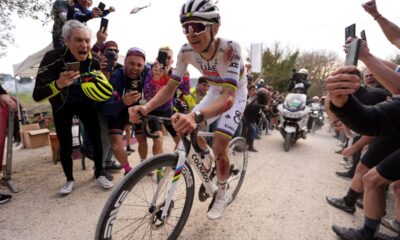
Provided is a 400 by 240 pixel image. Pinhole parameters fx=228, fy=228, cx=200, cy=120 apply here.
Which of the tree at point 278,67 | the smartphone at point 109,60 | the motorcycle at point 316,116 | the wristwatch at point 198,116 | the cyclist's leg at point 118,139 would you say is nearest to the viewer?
the wristwatch at point 198,116

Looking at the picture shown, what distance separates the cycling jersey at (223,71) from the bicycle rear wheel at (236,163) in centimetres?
64

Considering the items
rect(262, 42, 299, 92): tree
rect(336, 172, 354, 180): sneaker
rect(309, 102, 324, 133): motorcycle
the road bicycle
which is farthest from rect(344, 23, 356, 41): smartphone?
rect(262, 42, 299, 92): tree

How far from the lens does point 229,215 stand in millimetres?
2787

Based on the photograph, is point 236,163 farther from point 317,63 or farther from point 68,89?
point 317,63

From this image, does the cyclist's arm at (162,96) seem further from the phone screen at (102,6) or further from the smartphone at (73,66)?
the phone screen at (102,6)

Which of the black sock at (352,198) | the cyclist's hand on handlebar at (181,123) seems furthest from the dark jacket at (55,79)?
the black sock at (352,198)

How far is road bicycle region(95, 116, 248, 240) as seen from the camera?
63.6 inches

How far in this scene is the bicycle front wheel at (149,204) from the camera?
160 centimetres

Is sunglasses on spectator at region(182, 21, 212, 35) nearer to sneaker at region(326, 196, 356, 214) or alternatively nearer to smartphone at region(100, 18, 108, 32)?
smartphone at region(100, 18, 108, 32)

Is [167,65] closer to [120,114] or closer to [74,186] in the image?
[120,114]

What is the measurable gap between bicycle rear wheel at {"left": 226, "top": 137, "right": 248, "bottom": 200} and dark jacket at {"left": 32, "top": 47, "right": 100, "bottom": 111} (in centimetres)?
216

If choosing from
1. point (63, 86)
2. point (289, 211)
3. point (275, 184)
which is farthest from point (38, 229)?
point (275, 184)

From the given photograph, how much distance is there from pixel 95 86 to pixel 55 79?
486 millimetres

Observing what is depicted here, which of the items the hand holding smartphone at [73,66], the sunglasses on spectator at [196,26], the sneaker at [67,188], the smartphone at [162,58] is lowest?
the sneaker at [67,188]
